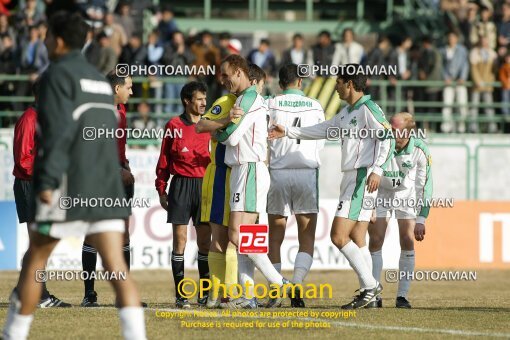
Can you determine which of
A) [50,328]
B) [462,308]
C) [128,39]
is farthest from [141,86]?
[50,328]

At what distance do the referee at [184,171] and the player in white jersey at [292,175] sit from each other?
96 cm

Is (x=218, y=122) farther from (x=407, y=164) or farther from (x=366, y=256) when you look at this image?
(x=407, y=164)

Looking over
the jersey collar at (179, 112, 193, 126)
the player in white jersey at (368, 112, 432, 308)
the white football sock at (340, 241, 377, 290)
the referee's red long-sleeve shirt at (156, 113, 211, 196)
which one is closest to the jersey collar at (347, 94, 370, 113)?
the player in white jersey at (368, 112, 432, 308)

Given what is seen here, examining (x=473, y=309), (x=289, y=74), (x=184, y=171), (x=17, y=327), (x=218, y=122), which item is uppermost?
(x=289, y=74)

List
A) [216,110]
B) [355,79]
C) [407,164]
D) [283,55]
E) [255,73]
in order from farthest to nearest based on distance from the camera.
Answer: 1. [283,55]
2. [407,164]
3. [255,73]
4. [355,79]
5. [216,110]

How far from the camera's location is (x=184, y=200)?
485 inches

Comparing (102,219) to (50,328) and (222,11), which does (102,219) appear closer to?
(50,328)

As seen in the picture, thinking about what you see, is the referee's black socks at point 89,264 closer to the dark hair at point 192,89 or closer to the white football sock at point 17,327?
the dark hair at point 192,89

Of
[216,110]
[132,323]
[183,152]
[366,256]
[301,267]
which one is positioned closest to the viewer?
[132,323]

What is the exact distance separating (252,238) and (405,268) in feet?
7.36

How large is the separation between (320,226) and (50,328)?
1001 cm

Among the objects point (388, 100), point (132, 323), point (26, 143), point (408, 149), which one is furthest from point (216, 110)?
point (388, 100)

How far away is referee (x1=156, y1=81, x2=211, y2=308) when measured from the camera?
12.3 meters

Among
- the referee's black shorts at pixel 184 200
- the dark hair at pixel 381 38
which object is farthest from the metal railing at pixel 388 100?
the referee's black shorts at pixel 184 200
